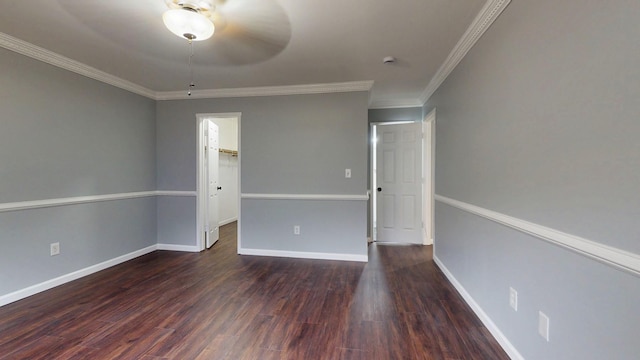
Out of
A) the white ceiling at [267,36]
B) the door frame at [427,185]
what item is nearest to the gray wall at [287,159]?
the white ceiling at [267,36]

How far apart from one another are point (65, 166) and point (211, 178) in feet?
5.55

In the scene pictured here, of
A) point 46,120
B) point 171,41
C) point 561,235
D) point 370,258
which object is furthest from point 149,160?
point 561,235

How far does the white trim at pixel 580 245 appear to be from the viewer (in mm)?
905

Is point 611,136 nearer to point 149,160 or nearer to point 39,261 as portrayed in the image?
point 39,261

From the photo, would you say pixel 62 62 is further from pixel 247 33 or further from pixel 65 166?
pixel 247 33

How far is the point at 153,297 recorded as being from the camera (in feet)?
8.16

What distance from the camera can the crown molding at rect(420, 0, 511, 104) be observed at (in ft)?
5.80

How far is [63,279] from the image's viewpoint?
8.98 ft

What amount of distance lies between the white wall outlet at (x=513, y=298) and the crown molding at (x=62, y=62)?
14.3ft

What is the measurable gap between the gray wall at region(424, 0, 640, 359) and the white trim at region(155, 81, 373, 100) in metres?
Answer: 1.50

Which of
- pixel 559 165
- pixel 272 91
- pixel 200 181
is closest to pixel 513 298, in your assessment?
pixel 559 165

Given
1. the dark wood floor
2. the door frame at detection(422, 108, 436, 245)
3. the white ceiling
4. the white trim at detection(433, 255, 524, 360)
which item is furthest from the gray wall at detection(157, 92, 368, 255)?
the door frame at detection(422, 108, 436, 245)

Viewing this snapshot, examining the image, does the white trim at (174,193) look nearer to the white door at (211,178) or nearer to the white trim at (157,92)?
the white door at (211,178)

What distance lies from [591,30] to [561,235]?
2.85 ft
